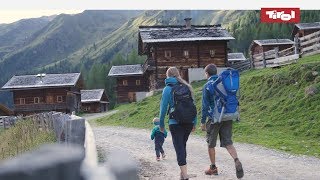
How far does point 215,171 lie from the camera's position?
6.41 metres

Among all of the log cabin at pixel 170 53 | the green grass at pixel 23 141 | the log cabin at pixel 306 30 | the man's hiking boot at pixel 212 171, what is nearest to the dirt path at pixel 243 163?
the man's hiking boot at pixel 212 171

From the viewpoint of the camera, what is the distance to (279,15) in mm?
3916

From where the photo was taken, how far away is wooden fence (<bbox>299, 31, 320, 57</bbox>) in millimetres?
18484

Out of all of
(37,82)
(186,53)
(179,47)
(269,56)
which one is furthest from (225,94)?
(269,56)

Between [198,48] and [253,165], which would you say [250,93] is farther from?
[253,165]

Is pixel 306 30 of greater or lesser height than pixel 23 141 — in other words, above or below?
above

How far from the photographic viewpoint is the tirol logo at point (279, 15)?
3.57 metres

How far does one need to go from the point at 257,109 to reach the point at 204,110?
28.7ft

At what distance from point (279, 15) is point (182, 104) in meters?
1.59

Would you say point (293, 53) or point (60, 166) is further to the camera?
point (293, 53)

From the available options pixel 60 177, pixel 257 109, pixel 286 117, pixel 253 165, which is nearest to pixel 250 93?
pixel 257 109

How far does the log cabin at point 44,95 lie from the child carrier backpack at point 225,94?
3.73 metres

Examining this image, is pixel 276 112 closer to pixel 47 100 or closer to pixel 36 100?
pixel 47 100

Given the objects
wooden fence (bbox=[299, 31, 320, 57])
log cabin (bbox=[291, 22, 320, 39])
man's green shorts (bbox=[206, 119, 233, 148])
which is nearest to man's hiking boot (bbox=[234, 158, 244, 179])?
man's green shorts (bbox=[206, 119, 233, 148])
